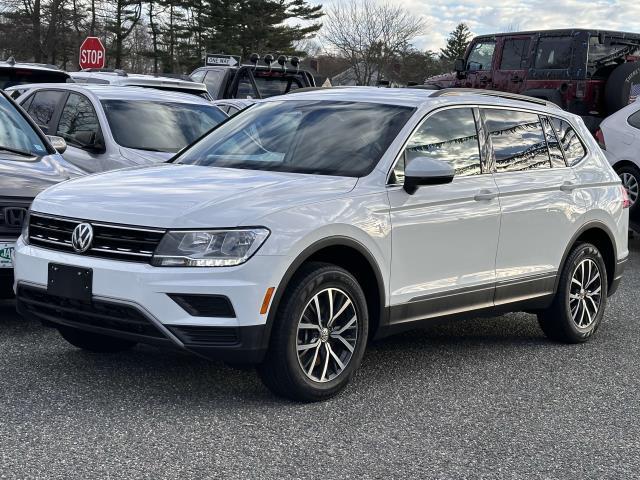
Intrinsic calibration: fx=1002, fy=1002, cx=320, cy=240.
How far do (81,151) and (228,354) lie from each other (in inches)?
204

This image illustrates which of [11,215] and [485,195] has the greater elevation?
[485,195]

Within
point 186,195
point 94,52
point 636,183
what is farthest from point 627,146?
point 94,52

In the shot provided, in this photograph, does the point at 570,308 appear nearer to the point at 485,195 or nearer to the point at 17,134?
the point at 485,195

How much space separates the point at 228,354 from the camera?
4.76 meters

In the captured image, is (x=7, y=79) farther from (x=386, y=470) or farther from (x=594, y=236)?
(x=386, y=470)

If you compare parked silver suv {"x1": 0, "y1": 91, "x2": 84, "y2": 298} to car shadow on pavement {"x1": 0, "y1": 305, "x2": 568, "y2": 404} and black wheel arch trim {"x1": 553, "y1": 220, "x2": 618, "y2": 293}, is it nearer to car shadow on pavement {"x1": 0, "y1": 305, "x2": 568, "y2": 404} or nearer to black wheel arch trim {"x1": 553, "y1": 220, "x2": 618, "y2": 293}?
car shadow on pavement {"x1": 0, "y1": 305, "x2": 568, "y2": 404}

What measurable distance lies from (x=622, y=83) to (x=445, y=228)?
35.6ft

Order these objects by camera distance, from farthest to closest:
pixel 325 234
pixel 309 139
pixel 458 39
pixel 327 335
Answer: pixel 458 39
pixel 309 139
pixel 327 335
pixel 325 234

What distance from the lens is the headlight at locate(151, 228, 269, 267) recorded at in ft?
15.4

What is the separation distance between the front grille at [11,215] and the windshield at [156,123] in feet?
9.91

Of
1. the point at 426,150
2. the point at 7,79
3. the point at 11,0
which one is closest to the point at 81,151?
the point at 7,79

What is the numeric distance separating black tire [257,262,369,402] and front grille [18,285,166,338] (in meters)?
0.58

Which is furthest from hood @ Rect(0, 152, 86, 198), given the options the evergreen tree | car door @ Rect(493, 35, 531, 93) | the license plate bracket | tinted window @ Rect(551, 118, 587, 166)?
the evergreen tree

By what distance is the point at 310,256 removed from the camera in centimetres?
505
